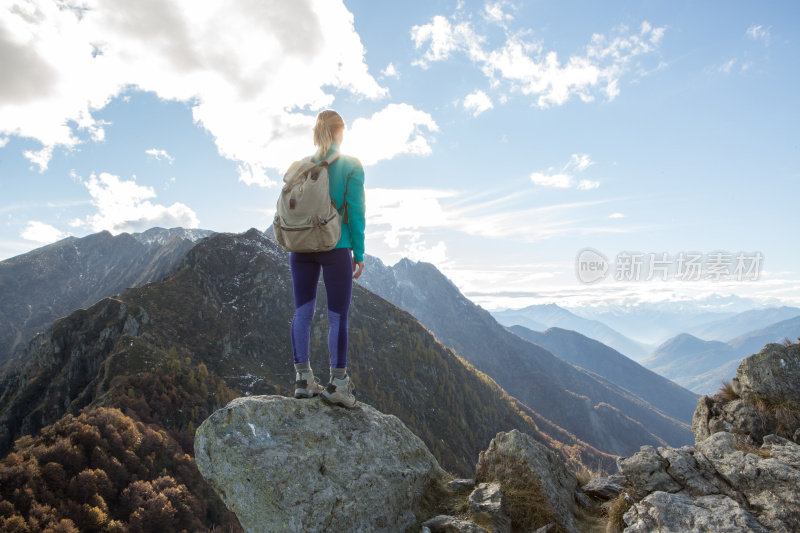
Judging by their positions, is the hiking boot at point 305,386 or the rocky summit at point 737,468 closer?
the rocky summit at point 737,468

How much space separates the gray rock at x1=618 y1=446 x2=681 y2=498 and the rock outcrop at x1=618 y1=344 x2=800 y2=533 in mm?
17

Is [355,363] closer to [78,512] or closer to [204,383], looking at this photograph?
[204,383]

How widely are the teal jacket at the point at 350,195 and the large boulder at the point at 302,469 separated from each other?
11.5 ft

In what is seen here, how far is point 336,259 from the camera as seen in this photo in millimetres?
6555

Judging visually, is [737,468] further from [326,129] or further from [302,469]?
[326,129]

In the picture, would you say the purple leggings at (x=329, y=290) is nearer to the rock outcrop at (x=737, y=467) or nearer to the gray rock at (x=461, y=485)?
the gray rock at (x=461, y=485)

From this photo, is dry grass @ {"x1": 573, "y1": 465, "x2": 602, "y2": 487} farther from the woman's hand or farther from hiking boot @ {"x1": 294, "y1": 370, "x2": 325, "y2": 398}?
the woman's hand

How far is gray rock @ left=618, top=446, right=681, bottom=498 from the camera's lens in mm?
6863

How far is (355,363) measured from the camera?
502 ft

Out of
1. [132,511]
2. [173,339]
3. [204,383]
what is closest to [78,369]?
[173,339]

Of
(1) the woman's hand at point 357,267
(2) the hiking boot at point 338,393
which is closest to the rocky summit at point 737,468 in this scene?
(2) the hiking boot at point 338,393

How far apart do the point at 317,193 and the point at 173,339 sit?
12615cm

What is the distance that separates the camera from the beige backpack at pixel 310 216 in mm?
6051

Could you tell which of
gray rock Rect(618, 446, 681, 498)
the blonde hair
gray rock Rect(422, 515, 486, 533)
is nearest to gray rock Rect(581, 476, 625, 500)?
gray rock Rect(618, 446, 681, 498)
